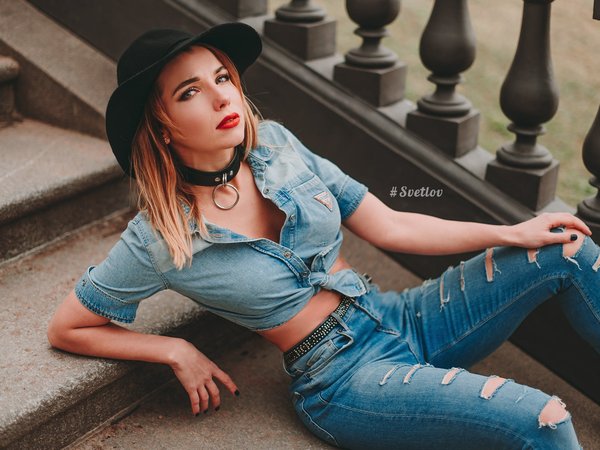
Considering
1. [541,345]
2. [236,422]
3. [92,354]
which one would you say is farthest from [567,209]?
[92,354]

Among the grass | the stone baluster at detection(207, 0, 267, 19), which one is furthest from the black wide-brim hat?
the grass

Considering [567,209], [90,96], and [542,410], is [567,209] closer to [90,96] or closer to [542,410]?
[542,410]

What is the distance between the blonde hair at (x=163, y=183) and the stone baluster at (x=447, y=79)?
769mm

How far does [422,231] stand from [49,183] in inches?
46.0

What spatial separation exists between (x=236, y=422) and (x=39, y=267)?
2.69 ft

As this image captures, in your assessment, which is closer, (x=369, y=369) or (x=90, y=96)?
(x=369, y=369)

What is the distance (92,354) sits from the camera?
217 cm

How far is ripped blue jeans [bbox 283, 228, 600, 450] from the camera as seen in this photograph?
1.95m

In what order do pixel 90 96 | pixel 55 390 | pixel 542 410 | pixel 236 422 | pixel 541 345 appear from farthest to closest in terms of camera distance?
pixel 90 96 < pixel 541 345 < pixel 236 422 < pixel 55 390 < pixel 542 410

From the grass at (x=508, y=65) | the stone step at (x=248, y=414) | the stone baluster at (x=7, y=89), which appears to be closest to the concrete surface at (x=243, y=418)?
the stone step at (x=248, y=414)

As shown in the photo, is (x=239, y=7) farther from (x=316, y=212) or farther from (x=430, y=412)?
(x=430, y=412)

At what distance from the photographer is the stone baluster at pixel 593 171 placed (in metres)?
2.44

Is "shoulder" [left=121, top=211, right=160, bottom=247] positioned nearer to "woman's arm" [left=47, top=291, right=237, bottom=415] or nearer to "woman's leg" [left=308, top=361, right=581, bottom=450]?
"woman's arm" [left=47, top=291, right=237, bottom=415]

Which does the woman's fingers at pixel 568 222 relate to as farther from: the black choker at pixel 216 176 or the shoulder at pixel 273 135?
the black choker at pixel 216 176
